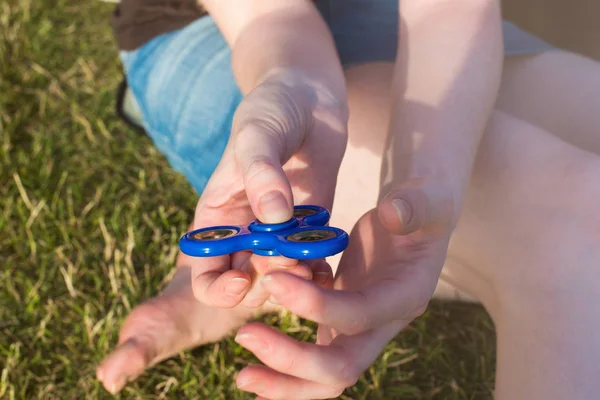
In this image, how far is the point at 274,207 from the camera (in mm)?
560

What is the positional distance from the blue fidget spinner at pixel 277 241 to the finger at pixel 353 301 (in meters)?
0.03

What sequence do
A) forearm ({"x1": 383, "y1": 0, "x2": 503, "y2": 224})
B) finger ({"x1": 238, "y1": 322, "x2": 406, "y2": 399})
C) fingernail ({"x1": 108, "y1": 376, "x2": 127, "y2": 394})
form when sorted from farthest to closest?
1. fingernail ({"x1": 108, "y1": 376, "x2": 127, "y2": 394})
2. forearm ({"x1": 383, "y1": 0, "x2": 503, "y2": 224})
3. finger ({"x1": 238, "y1": 322, "x2": 406, "y2": 399})

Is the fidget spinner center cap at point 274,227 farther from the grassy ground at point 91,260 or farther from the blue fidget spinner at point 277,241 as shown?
the grassy ground at point 91,260

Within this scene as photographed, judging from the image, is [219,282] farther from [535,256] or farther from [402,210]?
[535,256]

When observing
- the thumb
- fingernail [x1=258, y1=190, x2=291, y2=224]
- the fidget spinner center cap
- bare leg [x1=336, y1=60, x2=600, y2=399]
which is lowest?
bare leg [x1=336, y1=60, x2=600, y2=399]

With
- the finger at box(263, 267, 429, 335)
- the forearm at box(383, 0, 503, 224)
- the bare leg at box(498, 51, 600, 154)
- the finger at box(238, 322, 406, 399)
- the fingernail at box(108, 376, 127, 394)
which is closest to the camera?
the finger at box(263, 267, 429, 335)

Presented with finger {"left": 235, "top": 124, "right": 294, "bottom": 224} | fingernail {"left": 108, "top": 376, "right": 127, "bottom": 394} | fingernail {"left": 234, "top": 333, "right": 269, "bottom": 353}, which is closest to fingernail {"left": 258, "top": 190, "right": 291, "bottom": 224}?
finger {"left": 235, "top": 124, "right": 294, "bottom": 224}

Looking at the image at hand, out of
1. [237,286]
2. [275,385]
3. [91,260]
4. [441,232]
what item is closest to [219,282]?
[237,286]

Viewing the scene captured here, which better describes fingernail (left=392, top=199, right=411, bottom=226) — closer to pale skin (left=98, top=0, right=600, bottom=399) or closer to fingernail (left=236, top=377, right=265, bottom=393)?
pale skin (left=98, top=0, right=600, bottom=399)

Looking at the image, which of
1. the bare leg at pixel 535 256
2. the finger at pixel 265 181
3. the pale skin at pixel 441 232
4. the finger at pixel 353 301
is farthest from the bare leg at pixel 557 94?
the finger at pixel 265 181

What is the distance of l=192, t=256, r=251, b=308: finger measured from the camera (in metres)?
0.60

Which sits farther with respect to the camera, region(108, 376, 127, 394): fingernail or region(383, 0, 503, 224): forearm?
region(108, 376, 127, 394): fingernail

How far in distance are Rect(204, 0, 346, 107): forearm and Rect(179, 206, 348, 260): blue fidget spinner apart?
23 cm

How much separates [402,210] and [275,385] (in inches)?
8.5
